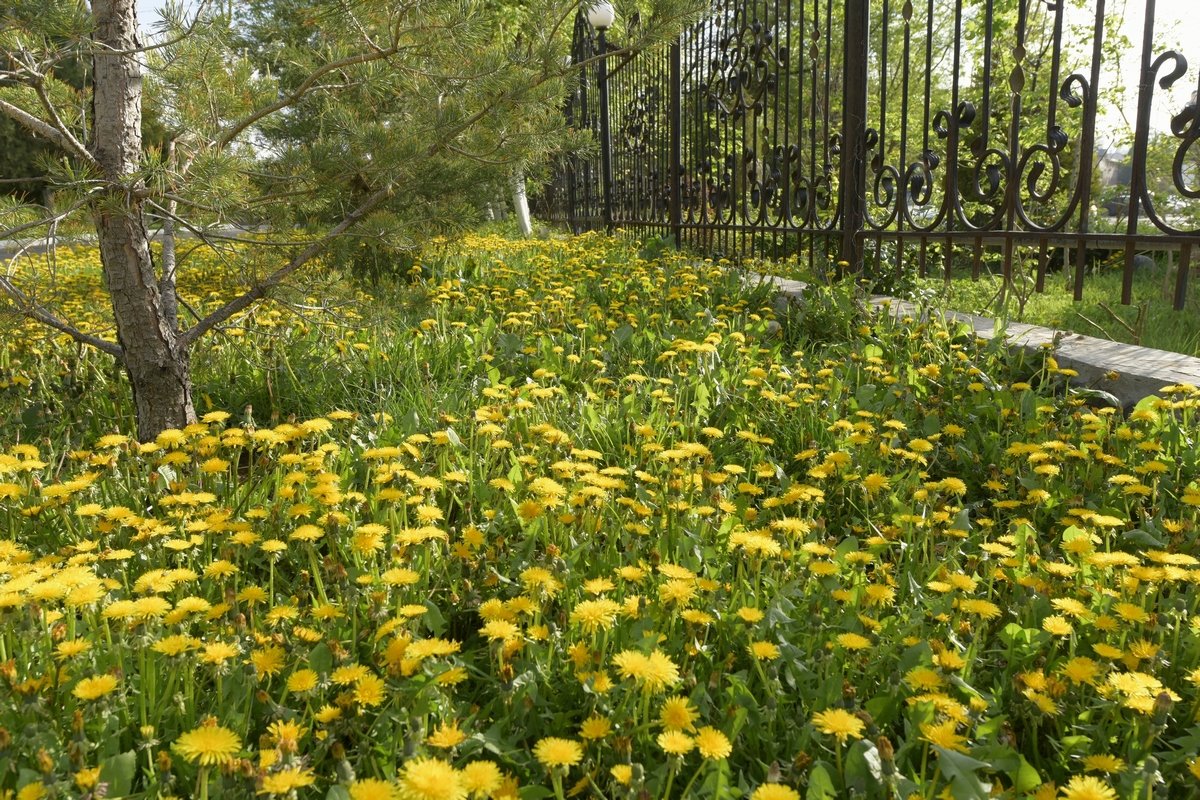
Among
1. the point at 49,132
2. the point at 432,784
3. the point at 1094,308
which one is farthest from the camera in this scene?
the point at 1094,308

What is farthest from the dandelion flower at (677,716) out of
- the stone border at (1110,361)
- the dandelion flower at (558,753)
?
the stone border at (1110,361)

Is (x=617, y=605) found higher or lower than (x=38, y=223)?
lower

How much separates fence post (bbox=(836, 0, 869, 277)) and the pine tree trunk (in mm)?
3521

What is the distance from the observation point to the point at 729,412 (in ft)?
9.72

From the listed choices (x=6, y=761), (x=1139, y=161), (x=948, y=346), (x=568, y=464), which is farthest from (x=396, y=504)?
(x=1139, y=161)

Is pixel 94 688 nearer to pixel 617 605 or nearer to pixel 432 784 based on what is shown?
pixel 432 784

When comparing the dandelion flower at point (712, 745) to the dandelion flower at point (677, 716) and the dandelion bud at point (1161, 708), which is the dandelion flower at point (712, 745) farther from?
the dandelion bud at point (1161, 708)

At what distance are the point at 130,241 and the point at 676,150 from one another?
17.1 ft

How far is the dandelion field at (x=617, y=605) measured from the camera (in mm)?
1200

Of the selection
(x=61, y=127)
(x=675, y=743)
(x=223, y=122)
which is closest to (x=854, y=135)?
(x=223, y=122)

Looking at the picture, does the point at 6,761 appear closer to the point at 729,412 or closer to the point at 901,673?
the point at 901,673

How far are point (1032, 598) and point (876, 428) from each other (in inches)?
46.1

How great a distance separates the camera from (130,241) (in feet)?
8.29

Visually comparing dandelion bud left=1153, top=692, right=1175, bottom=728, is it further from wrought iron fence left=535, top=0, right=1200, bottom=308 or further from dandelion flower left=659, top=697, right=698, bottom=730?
wrought iron fence left=535, top=0, right=1200, bottom=308
